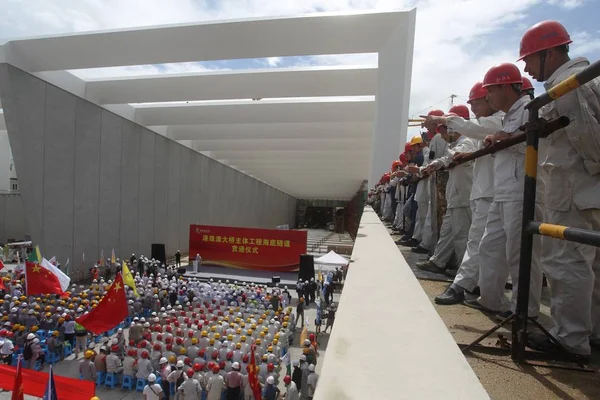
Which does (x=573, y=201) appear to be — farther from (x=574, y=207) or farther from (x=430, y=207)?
(x=430, y=207)

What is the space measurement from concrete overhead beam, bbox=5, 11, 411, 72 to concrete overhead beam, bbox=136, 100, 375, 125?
4.39m

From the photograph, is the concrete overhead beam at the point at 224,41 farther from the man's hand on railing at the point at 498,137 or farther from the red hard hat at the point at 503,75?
the man's hand on railing at the point at 498,137

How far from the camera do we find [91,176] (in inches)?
609

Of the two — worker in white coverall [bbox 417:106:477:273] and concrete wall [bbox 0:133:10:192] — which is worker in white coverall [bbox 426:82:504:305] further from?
concrete wall [bbox 0:133:10:192]

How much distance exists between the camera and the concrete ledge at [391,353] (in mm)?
862

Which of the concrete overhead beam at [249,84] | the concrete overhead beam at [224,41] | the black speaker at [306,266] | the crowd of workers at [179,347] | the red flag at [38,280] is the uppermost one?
the concrete overhead beam at [224,41]

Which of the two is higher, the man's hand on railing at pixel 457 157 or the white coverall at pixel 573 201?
the man's hand on railing at pixel 457 157

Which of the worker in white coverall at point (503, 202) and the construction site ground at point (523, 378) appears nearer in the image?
the construction site ground at point (523, 378)

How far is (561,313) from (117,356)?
8.50 meters

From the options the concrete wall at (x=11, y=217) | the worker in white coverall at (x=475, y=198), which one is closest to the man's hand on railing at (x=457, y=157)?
the worker in white coverall at (x=475, y=198)

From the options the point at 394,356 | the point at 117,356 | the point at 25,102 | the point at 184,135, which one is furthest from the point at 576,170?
the point at 184,135

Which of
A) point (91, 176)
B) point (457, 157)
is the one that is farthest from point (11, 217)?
point (457, 157)

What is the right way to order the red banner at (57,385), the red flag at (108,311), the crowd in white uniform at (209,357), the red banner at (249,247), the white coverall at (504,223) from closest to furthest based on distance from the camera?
the white coverall at (504,223)
the red banner at (57,385)
the crowd in white uniform at (209,357)
the red flag at (108,311)
the red banner at (249,247)

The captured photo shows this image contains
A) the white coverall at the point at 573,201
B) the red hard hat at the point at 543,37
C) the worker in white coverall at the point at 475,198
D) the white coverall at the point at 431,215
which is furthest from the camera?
the white coverall at the point at 431,215
